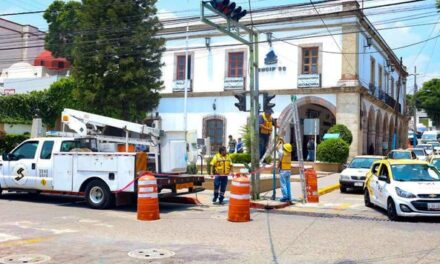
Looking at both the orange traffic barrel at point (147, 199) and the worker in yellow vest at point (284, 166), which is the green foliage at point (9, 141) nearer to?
the worker in yellow vest at point (284, 166)

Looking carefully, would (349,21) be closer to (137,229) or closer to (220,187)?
(220,187)

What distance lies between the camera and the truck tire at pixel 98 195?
532 inches

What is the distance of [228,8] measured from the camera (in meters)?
14.1

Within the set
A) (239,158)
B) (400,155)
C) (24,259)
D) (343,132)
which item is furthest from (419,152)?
(24,259)

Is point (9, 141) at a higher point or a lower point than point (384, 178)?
higher

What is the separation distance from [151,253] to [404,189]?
21.8ft

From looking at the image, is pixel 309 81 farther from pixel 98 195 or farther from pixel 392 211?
pixel 98 195

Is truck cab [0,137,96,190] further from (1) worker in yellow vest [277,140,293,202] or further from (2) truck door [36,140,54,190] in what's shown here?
(1) worker in yellow vest [277,140,293,202]

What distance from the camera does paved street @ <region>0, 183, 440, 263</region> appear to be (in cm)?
793

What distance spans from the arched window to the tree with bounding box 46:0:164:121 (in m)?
5.90

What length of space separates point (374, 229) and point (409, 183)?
226 cm

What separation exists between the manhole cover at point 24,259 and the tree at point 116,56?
72.8ft

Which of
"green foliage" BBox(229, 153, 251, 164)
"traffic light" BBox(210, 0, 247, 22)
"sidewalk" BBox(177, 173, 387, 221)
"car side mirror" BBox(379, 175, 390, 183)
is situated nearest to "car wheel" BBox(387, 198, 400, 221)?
"sidewalk" BBox(177, 173, 387, 221)

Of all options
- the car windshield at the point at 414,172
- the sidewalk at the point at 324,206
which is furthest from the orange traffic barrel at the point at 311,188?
the car windshield at the point at 414,172
